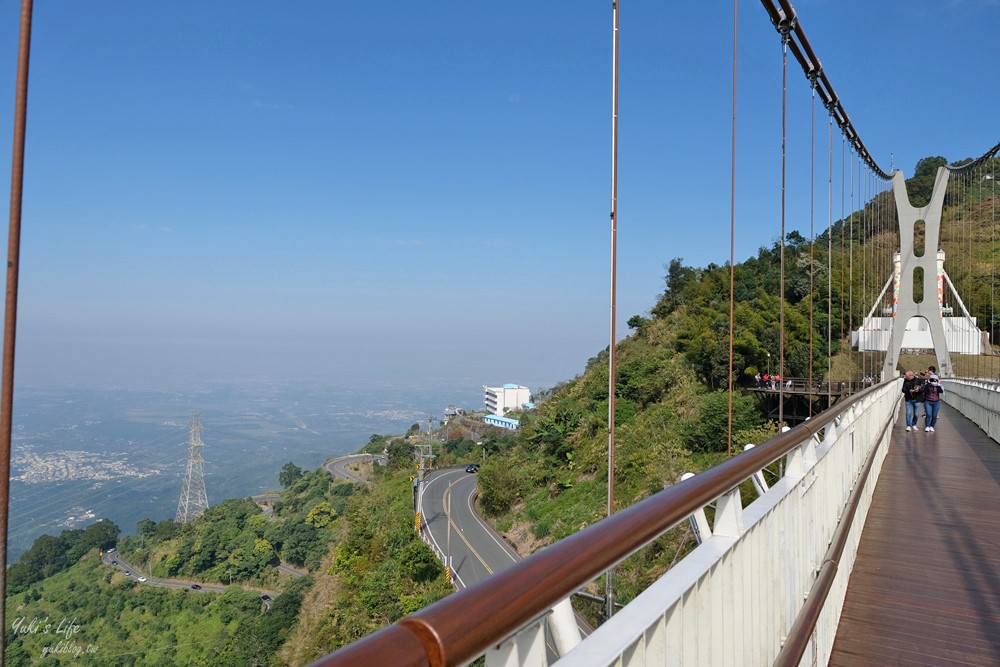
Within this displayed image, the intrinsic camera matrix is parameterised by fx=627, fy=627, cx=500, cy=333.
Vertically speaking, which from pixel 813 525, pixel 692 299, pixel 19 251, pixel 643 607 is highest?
pixel 692 299

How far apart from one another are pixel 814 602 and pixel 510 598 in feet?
7.22

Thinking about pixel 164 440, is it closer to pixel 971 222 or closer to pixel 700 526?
pixel 971 222

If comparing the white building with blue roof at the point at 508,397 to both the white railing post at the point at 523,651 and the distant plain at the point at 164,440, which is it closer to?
the distant plain at the point at 164,440

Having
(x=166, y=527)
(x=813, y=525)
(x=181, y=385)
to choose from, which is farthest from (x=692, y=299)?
(x=181, y=385)

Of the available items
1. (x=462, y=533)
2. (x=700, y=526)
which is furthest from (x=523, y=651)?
(x=462, y=533)

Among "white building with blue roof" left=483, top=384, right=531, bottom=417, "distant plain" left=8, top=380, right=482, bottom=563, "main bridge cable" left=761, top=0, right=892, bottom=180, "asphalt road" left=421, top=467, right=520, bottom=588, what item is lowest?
"distant plain" left=8, top=380, right=482, bottom=563

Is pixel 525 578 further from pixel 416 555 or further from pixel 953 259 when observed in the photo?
pixel 953 259

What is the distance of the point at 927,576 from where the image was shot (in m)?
3.65

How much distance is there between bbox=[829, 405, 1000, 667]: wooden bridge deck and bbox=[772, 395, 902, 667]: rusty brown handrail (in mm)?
323

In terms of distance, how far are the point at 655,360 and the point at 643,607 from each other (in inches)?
1123

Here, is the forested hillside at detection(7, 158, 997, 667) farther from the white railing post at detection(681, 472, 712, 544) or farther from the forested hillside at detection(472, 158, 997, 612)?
the white railing post at detection(681, 472, 712, 544)

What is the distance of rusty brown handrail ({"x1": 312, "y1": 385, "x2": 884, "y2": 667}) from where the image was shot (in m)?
0.58

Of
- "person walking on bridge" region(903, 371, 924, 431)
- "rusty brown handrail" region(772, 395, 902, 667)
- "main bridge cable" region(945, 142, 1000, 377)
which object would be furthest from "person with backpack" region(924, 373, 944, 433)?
"main bridge cable" region(945, 142, 1000, 377)

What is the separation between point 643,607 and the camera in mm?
1161
